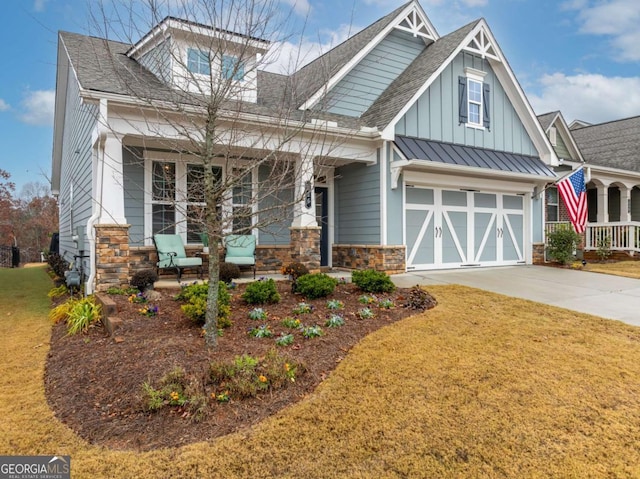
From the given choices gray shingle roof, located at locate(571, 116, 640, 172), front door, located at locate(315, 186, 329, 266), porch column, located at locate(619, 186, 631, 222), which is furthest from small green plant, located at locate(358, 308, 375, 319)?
gray shingle roof, located at locate(571, 116, 640, 172)

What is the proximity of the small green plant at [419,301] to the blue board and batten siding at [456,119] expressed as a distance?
4.91 meters

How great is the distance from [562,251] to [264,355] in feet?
34.5

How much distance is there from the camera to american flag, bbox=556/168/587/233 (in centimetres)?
1177

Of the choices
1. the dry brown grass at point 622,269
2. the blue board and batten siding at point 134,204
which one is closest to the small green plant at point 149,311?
the blue board and batten siding at point 134,204

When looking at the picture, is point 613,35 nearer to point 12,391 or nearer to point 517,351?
point 517,351

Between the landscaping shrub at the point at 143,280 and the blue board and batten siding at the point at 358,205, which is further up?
the blue board and batten siding at the point at 358,205

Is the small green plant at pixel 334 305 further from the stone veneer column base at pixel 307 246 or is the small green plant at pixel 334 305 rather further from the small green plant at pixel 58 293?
the small green plant at pixel 58 293

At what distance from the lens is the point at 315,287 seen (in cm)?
645

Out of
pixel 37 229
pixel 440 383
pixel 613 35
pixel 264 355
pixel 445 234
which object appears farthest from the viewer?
pixel 37 229

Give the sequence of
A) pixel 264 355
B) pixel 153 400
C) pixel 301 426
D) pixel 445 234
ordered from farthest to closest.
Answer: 1. pixel 445 234
2. pixel 264 355
3. pixel 153 400
4. pixel 301 426

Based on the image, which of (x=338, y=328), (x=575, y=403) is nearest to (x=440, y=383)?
(x=575, y=403)

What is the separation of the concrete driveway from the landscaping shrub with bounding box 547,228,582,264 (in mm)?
729

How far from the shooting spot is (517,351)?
4.37 m

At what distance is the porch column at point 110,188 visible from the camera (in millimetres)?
6867
